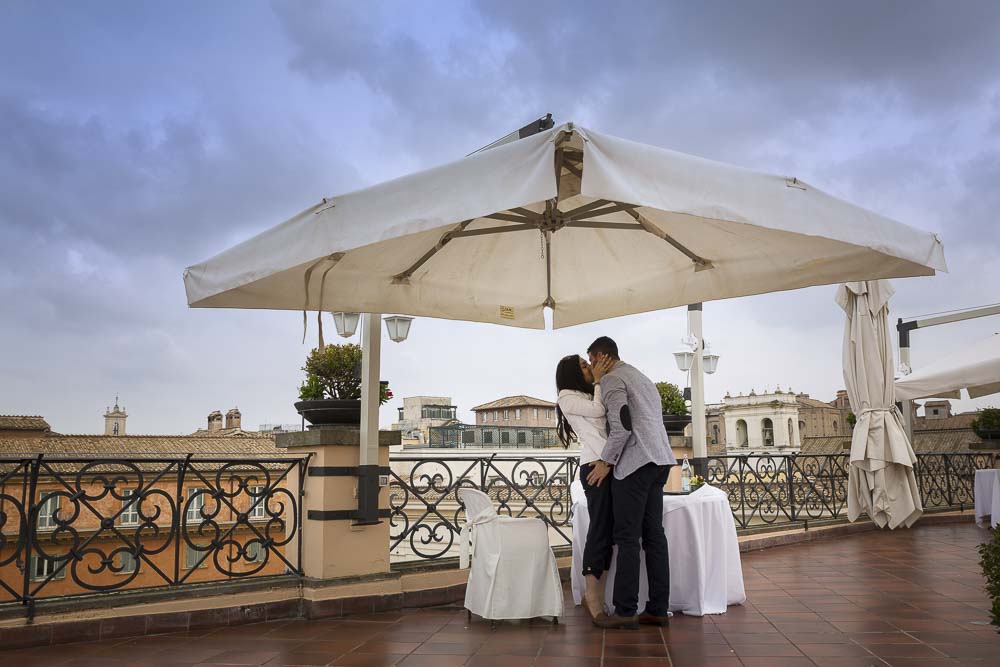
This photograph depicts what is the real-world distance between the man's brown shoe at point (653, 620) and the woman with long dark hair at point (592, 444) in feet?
0.83

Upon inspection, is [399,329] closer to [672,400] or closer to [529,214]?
[672,400]

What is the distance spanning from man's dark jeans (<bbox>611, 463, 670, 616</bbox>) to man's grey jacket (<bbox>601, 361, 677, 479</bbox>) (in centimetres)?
7

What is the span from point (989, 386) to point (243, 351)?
1218cm

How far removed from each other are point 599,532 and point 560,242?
6.51ft

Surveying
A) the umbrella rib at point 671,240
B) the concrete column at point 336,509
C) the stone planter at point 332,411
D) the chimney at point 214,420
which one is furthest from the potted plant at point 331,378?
the chimney at point 214,420

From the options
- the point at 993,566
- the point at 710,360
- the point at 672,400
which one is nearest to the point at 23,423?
the point at 710,360

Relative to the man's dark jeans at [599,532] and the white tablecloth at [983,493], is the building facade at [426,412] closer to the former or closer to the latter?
the white tablecloth at [983,493]

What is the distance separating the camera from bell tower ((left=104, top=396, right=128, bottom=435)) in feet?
150

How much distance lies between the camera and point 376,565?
17.0ft

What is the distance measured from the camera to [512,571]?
458 centimetres

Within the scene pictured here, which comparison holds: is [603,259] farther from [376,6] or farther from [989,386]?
[989,386]

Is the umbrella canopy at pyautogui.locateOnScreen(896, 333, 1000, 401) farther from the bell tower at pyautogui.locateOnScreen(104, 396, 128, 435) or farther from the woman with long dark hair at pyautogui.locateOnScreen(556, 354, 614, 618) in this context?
the bell tower at pyautogui.locateOnScreen(104, 396, 128, 435)

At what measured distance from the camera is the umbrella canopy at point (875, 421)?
25.9ft

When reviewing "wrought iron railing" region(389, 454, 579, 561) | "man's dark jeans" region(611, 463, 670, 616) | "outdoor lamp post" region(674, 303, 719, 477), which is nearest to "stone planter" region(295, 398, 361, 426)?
"wrought iron railing" region(389, 454, 579, 561)
